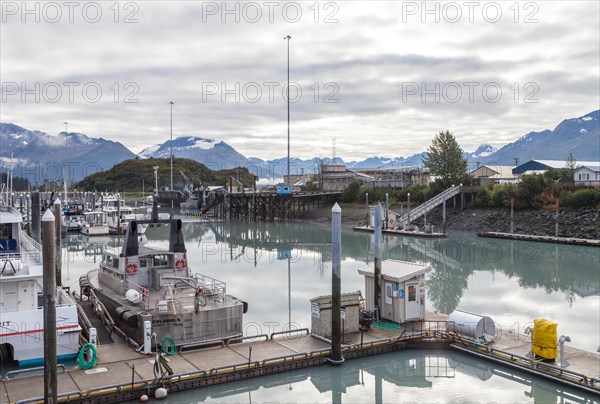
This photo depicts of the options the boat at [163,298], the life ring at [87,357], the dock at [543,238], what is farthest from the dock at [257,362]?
the dock at [543,238]

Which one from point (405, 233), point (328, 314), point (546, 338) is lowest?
point (405, 233)

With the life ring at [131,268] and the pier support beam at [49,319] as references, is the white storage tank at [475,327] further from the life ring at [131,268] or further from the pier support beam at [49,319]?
the pier support beam at [49,319]

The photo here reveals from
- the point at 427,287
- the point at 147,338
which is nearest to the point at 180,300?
the point at 147,338

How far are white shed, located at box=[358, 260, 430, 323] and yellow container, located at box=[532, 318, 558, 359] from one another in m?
4.32

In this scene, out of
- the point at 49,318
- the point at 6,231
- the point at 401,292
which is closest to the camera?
the point at 49,318

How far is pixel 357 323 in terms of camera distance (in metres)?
19.0

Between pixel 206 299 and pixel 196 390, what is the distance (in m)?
4.66

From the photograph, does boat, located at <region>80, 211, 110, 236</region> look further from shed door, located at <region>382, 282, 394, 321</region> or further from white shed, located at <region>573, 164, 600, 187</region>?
white shed, located at <region>573, 164, 600, 187</region>

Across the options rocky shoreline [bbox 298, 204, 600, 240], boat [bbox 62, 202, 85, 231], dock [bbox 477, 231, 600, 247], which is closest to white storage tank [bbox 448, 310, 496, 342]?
dock [bbox 477, 231, 600, 247]

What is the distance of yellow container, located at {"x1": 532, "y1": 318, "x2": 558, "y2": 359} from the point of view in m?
15.8

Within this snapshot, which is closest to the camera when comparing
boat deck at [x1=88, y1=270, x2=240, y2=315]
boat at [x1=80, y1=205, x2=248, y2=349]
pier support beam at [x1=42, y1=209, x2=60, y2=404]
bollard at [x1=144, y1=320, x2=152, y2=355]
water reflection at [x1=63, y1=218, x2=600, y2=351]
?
pier support beam at [x1=42, y1=209, x2=60, y2=404]

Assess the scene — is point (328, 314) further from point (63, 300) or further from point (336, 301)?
point (63, 300)

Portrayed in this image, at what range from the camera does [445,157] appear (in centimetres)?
8650

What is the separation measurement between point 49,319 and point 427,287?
22.4m
